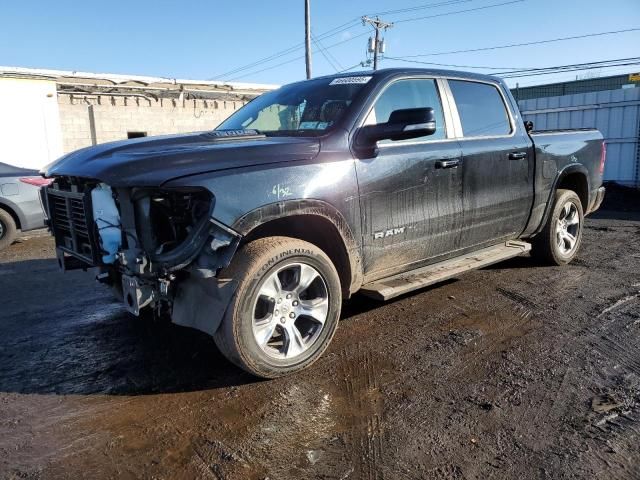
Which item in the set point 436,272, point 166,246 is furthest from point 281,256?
point 436,272

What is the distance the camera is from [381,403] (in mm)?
3010

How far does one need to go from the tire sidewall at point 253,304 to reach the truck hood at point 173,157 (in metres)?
→ 0.61

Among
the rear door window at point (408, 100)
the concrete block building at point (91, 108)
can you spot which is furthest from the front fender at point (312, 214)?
the concrete block building at point (91, 108)

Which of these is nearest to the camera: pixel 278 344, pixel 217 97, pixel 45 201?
pixel 278 344

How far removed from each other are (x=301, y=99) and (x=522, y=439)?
2964 millimetres

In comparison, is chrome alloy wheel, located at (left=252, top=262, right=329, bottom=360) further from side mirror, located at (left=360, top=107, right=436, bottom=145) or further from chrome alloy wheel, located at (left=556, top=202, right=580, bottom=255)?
chrome alloy wheel, located at (left=556, top=202, right=580, bottom=255)

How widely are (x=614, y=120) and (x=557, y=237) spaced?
8747 millimetres

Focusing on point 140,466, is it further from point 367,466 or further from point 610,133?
point 610,133

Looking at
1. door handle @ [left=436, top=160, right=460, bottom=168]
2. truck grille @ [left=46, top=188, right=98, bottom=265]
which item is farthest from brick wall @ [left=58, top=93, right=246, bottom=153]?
door handle @ [left=436, top=160, right=460, bottom=168]

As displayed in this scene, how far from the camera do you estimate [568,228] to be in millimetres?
6066

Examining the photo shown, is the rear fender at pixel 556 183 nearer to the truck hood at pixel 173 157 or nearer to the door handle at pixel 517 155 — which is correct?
the door handle at pixel 517 155

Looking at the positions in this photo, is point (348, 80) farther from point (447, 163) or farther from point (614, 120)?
point (614, 120)

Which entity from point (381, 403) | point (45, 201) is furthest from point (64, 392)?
point (381, 403)

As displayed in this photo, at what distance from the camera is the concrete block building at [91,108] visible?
15.4m
